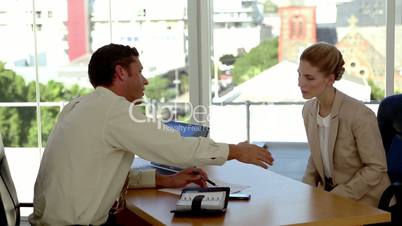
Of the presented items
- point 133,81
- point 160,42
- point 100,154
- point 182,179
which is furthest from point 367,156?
point 160,42

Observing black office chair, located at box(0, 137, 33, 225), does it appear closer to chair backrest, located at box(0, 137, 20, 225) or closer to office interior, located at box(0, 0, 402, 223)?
chair backrest, located at box(0, 137, 20, 225)

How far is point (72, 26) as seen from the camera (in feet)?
14.4

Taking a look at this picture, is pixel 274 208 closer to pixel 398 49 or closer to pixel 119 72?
pixel 119 72

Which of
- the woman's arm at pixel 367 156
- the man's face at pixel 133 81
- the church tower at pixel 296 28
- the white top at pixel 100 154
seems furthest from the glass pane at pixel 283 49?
the white top at pixel 100 154

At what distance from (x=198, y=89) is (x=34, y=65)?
120 centimetres

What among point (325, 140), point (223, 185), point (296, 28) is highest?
point (296, 28)

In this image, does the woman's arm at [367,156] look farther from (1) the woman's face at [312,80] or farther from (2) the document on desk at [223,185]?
(2) the document on desk at [223,185]

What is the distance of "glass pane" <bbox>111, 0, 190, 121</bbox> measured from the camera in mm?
4277

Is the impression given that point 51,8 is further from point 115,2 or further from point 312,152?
point 312,152

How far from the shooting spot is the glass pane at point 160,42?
4277 millimetres

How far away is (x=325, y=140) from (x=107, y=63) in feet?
3.78

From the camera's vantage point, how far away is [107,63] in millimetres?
2406

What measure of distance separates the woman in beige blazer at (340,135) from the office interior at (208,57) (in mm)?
1312

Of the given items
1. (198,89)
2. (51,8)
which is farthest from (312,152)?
(51,8)
